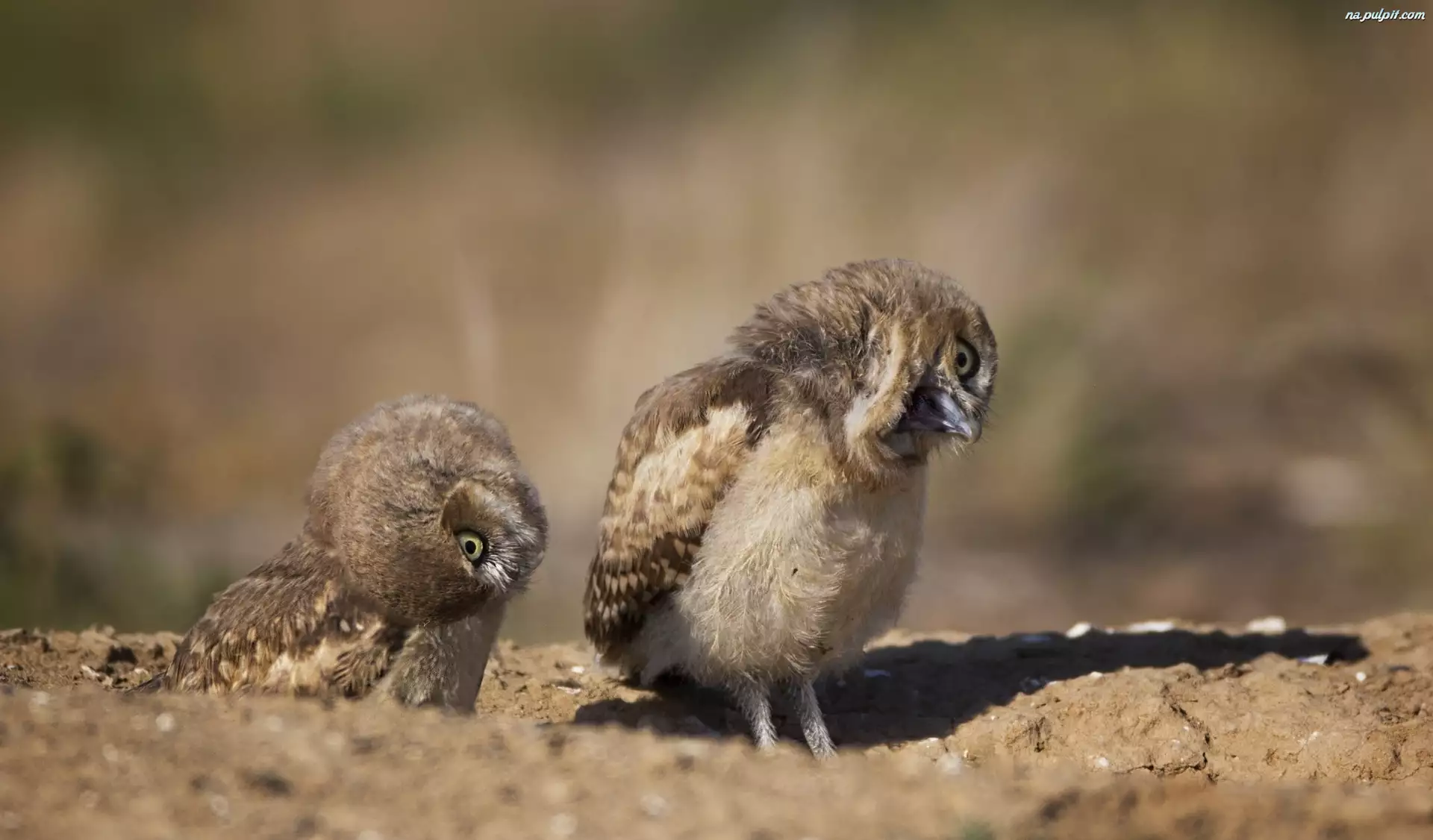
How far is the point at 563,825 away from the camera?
3.94m

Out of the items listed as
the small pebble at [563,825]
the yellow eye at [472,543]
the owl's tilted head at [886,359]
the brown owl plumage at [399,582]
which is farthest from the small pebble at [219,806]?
the owl's tilted head at [886,359]

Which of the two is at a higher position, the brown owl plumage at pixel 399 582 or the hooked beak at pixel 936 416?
the hooked beak at pixel 936 416

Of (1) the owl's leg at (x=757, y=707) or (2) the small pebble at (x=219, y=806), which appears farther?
(1) the owl's leg at (x=757, y=707)

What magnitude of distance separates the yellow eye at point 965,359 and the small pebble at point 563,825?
308cm

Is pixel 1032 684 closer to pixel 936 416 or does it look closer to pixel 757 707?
pixel 757 707

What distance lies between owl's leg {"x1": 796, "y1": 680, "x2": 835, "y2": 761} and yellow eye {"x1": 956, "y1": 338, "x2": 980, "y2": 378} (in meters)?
1.50

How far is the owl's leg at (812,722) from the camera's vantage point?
6480 millimetres

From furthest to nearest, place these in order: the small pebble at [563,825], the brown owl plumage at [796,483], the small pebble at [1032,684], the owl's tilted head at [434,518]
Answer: the small pebble at [1032,684]
the brown owl plumage at [796,483]
the owl's tilted head at [434,518]
the small pebble at [563,825]

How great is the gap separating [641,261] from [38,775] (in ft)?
36.2

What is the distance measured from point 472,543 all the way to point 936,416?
200cm

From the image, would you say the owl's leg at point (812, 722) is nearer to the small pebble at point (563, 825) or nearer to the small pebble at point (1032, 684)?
the small pebble at point (1032, 684)

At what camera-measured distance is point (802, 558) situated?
6.06m

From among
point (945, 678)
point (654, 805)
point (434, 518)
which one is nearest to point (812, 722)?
point (945, 678)

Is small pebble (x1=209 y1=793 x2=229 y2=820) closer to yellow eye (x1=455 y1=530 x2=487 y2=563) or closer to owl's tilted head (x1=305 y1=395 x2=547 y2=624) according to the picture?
owl's tilted head (x1=305 y1=395 x2=547 y2=624)
